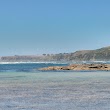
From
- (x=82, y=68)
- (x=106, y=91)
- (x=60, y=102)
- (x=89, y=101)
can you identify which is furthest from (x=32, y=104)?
(x=82, y=68)

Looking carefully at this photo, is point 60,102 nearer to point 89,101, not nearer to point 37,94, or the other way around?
point 89,101

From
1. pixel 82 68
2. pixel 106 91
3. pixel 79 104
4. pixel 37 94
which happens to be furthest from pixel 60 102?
pixel 82 68

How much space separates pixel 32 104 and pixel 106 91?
11.4 metres

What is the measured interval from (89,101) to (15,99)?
6.10 m

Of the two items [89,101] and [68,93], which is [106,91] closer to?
[68,93]

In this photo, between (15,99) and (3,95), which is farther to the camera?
(3,95)

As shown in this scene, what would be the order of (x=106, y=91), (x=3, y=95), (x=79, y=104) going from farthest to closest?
(x=106, y=91) → (x=3, y=95) → (x=79, y=104)

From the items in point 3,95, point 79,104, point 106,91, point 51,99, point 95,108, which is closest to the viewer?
point 95,108

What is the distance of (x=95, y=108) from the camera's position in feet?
103

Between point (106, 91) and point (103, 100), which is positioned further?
point (106, 91)

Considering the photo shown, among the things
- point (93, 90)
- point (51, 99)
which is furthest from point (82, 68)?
point (51, 99)

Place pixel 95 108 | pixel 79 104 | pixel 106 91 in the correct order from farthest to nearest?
pixel 106 91, pixel 79 104, pixel 95 108

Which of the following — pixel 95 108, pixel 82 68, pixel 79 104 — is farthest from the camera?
pixel 82 68

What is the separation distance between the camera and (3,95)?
4022 cm
